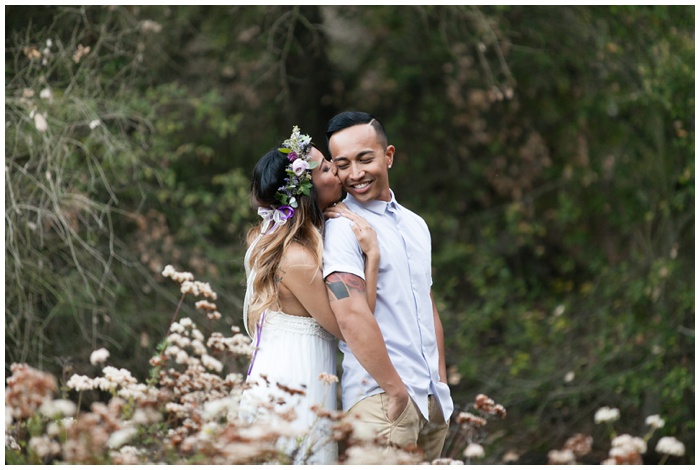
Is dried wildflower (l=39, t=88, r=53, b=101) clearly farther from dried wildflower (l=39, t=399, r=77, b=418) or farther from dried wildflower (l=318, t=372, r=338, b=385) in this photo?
dried wildflower (l=318, t=372, r=338, b=385)

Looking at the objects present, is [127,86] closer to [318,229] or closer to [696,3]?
[318,229]

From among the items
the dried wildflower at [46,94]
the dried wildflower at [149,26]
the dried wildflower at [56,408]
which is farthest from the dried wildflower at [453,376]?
the dried wildflower at [56,408]

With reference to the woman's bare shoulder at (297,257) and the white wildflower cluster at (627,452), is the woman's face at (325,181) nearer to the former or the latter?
the woman's bare shoulder at (297,257)

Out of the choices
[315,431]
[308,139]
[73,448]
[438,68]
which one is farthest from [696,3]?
[73,448]

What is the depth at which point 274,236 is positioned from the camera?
321cm

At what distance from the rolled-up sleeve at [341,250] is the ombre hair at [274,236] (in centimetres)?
3

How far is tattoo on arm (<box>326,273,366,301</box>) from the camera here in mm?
3066

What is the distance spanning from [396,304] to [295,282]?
366mm

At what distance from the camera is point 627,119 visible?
25.9 ft

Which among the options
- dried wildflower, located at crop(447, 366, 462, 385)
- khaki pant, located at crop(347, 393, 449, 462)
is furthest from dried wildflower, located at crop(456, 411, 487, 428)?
dried wildflower, located at crop(447, 366, 462, 385)

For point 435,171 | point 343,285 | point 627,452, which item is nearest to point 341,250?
point 343,285

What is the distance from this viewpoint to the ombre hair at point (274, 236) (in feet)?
10.4

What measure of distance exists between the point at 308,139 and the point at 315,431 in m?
1.02

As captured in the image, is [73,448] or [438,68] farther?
[438,68]
